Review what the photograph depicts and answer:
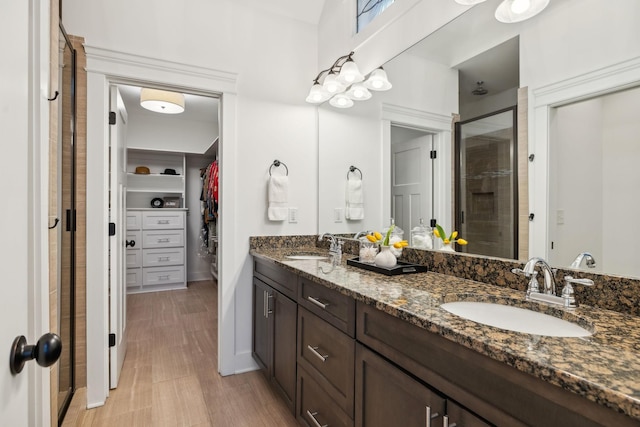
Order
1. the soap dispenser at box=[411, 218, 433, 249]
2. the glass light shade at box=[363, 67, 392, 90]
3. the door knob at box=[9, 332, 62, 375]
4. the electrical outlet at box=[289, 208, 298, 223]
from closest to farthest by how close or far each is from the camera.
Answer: the door knob at box=[9, 332, 62, 375]
the soap dispenser at box=[411, 218, 433, 249]
the glass light shade at box=[363, 67, 392, 90]
the electrical outlet at box=[289, 208, 298, 223]

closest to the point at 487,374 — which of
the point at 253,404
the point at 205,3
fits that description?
the point at 253,404

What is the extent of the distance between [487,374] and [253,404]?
173cm

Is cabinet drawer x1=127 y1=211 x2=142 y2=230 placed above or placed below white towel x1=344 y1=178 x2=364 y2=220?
below

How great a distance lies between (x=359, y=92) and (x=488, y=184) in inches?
49.6

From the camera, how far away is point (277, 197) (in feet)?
8.43

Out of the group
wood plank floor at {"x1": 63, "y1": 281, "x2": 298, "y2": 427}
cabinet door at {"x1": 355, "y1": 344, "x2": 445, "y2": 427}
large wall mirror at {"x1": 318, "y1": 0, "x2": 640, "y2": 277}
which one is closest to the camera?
cabinet door at {"x1": 355, "y1": 344, "x2": 445, "y2": 427}

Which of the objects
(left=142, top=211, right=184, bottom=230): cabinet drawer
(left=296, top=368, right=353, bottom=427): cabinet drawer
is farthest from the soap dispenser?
(left=142, top=211, right=184, bottom=230): cabinet drawer

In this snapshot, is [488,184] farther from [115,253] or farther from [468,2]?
[115,253]

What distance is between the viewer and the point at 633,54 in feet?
3.33

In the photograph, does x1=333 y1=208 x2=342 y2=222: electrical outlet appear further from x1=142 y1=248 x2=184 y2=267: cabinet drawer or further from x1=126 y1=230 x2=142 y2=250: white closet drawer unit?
x1=126 y1=230 x2=142 y2=250: white closet drawer unit

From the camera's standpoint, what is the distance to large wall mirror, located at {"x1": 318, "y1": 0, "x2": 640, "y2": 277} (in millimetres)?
1076

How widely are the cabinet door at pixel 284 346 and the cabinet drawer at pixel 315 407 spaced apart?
0.09m

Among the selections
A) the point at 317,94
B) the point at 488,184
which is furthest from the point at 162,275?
the point at 488,184

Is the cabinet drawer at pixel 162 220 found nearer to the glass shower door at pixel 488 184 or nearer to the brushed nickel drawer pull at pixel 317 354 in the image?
the brushed nickel drawer pull at pixel 317 354
